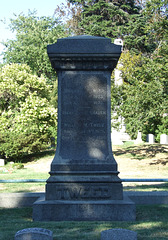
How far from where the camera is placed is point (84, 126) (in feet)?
23.3

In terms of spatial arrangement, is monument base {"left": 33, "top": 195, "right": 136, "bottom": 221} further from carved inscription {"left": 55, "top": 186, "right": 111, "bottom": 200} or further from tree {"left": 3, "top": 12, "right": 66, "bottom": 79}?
tree {"left": 3, "top": 12, "right": 66, "bottom": 79}

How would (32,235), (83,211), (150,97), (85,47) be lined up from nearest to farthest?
(32,235) < (83,211) < (85,47) < (150,97)

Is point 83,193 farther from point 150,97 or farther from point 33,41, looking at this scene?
point 33,41

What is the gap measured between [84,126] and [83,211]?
5.25 ft

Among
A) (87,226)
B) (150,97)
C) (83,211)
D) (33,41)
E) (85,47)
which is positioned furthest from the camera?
(33,41)

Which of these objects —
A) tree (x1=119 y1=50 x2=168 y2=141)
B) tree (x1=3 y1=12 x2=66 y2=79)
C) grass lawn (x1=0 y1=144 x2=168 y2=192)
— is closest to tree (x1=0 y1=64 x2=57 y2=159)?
grass lawn (x1=0 y1=144 x2=168 y2=192)

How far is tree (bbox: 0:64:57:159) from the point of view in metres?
25.6

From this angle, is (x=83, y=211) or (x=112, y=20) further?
(x=112, y=20)

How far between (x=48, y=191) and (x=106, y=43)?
2977 millimetres

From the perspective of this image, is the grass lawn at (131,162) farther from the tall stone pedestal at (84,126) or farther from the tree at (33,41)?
the tree at (33,41)

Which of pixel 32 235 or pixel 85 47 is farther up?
pixel 85 47

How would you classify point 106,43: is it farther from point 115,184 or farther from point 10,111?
point 10,111

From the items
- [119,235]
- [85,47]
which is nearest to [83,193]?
[119,235]

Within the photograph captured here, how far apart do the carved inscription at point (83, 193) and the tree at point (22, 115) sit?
1871 cm
